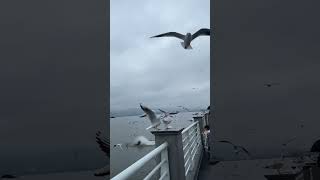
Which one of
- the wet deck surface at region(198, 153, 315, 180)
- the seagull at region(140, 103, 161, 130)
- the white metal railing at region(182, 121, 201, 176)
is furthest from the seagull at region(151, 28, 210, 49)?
the wet deck surface at region(198, 153, 315, 180)

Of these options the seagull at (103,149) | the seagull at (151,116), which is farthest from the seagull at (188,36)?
the seagull at (103,149)

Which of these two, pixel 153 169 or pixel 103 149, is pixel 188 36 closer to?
pixel 103 149

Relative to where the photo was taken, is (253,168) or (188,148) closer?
(253,168)

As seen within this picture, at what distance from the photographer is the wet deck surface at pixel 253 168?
2.32m

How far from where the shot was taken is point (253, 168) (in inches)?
93.4

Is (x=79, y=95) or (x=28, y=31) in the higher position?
(x=28, y=31)

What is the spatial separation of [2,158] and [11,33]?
64 centimetres

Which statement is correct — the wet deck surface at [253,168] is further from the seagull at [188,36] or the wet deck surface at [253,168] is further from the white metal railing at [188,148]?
the seagull at [188,36]

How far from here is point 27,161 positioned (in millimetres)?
1967

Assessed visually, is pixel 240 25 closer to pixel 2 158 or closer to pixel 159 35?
pixel 159 35

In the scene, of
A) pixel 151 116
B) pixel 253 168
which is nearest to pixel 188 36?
pixel 151 116

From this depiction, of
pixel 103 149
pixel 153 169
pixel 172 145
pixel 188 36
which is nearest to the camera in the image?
pixel 153 169

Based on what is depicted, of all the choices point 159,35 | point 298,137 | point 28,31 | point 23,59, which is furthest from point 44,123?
point 298,137

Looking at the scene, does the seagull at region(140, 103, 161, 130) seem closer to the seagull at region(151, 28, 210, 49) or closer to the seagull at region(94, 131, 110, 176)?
the seagull at region(151, 28, 210, 49)
